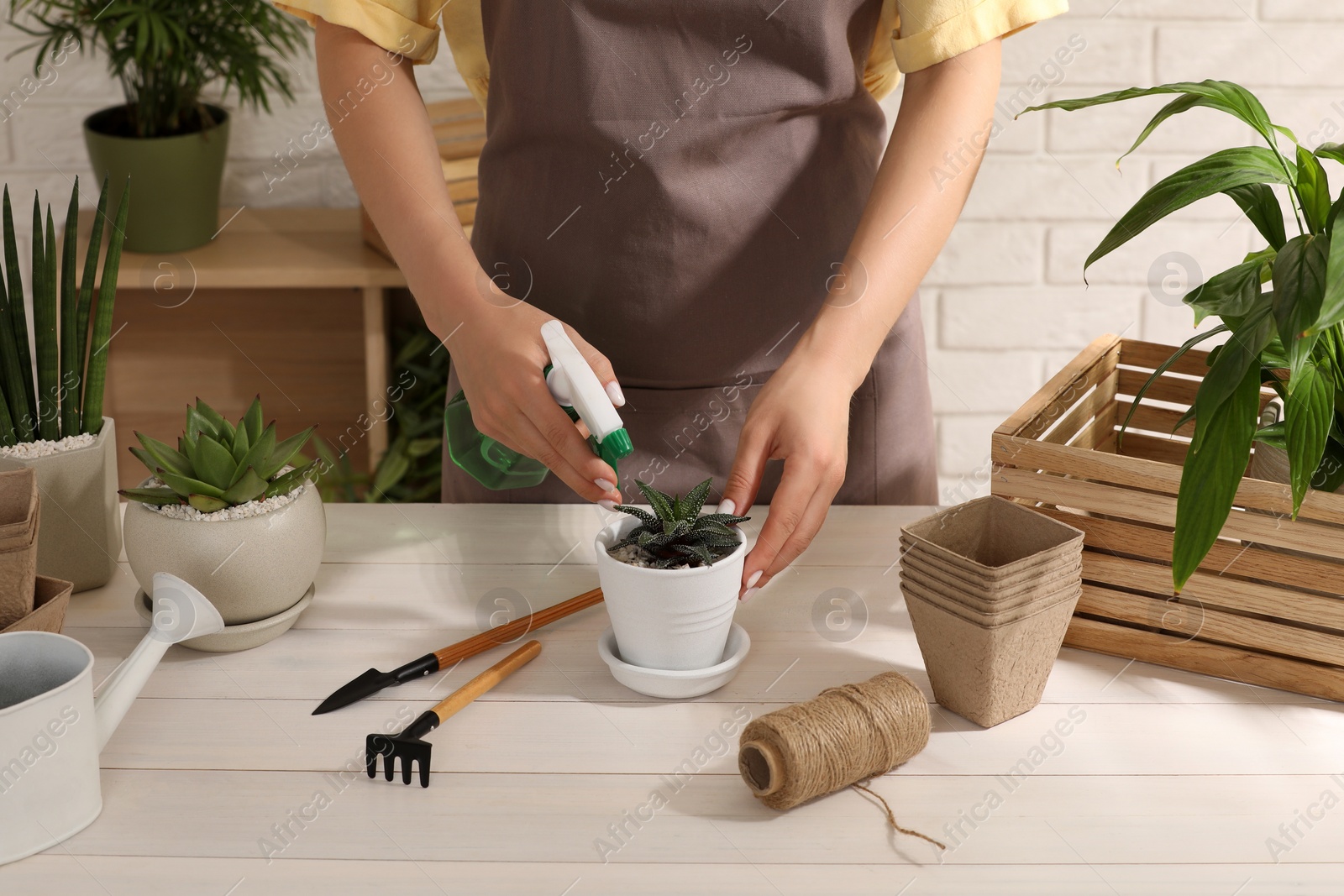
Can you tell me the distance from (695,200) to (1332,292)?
1.68 ft

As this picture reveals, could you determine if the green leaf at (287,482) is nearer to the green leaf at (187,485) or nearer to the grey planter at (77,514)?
the green leaf at (187,485)

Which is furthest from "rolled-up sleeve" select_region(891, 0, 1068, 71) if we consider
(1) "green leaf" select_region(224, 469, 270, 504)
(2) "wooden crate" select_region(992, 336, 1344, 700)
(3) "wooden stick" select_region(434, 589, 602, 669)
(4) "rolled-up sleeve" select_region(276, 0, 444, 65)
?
(1) "green leaf" select_region(224, 469, 270, 504)

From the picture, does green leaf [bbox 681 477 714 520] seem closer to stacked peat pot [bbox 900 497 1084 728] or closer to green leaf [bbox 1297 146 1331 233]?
stacked peat pot [bbox 900 497 1084 728]

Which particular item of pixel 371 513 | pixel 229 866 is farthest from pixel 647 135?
pixel 229 866

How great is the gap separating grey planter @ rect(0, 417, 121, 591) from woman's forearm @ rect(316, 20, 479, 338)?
270mm

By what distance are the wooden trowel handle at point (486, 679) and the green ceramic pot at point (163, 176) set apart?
1.19 m

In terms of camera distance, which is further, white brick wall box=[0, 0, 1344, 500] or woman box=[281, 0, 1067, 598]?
white brick wall box=[0, 0, 1344, 500]

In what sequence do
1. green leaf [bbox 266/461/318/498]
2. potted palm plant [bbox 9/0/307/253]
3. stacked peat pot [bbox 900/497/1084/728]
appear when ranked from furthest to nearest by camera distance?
potted palm plant [bbox 9/0/307/253]
green leaf [bbox 266/461/318/498]
stacked peat pot [bbox 900/497/1084/728]

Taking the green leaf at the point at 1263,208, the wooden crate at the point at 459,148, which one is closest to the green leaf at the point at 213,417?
the green leaf at the point at 1263,208

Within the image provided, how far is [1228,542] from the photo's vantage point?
2.51ft

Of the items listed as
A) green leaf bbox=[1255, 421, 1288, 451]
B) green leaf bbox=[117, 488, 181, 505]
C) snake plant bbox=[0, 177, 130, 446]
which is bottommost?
green leaf bbox=[117, 488, 181, 505]

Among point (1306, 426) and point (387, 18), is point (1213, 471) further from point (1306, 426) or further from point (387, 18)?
point (387, 18)

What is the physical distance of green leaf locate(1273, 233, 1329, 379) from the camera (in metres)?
0.64

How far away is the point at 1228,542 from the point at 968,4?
47 cm
